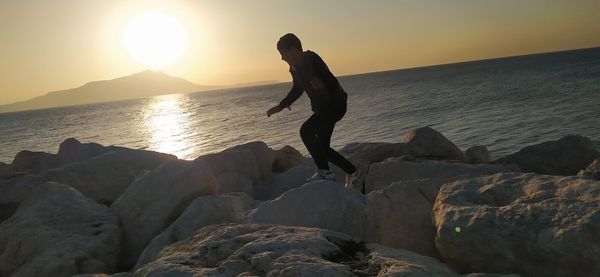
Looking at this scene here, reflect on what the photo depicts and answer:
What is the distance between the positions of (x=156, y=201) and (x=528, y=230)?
4.46 meters

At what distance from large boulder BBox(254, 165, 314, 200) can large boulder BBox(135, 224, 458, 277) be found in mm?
5490

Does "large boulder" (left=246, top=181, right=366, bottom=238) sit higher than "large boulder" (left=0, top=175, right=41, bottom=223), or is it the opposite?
"large boulder" (left=246, top=181, right=366, bottom=238)

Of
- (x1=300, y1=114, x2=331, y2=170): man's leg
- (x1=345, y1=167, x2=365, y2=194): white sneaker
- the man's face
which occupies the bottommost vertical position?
(x1=345, y1=167, x2=365, y2=194): white sneaker

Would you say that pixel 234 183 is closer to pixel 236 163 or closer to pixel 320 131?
pixel 236 163

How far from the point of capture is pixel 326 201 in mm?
4285

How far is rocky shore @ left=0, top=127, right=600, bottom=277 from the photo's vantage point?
297 cm

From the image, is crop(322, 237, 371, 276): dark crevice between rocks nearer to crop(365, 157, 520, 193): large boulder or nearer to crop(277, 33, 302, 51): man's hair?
crop(277, 33, 302, 51): man's hair

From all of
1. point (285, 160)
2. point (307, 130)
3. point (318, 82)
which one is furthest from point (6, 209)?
point (285, 160)

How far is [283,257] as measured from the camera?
2.91 metres

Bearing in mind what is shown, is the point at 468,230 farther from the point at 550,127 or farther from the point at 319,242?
the point at 550,127

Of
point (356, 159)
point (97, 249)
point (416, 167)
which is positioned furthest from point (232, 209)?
point (356, 159)

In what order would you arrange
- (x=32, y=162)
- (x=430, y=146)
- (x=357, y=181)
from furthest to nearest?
(x=32, y=162)
(x=430, y=146)
(x=357, y=181)

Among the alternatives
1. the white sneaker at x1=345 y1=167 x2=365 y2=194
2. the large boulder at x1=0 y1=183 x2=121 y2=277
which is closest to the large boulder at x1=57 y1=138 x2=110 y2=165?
the large boulder at x1=0 y1=183 x2=121 y2=277

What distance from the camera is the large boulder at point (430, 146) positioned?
8352mm
